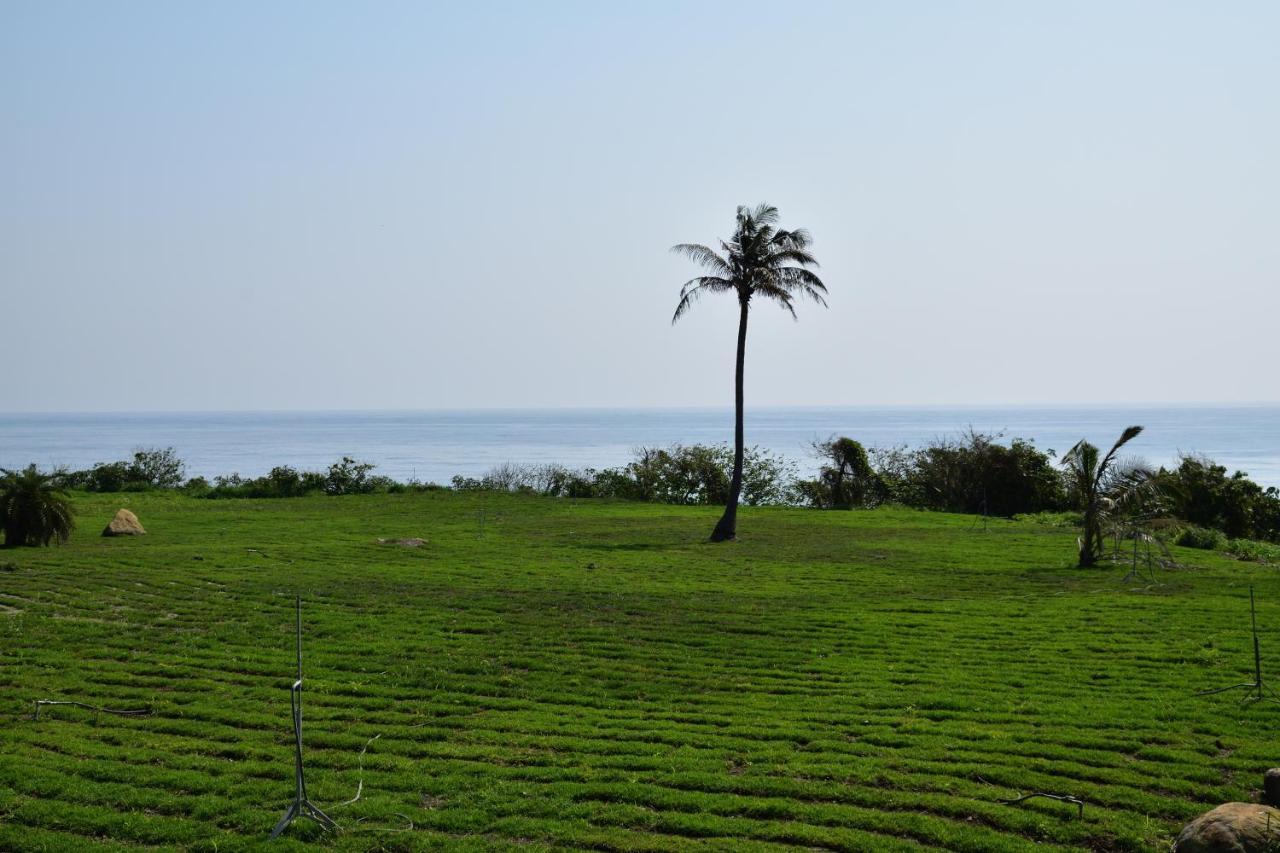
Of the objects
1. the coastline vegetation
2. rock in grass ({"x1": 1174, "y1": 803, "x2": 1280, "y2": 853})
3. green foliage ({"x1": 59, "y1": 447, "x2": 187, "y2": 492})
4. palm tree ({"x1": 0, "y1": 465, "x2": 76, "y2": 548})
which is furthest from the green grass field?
green foliage ({"x1": 59, "y1": 447, "x2": 187, "y2": 492})

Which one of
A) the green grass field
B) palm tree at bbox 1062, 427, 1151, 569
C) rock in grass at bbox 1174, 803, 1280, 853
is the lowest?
the green grass field

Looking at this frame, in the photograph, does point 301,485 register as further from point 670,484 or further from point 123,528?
point 123,528

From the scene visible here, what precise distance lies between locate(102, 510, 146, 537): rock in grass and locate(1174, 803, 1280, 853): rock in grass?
28373 mm

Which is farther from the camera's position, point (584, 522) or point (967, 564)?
point (584, 522)

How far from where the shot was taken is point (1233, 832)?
21.5ft

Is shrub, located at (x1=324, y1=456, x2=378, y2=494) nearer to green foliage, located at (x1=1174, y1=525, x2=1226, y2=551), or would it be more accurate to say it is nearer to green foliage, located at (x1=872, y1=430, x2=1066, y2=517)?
green foliage, located at (x1=872, y1=430, x2=1066, y2=517)

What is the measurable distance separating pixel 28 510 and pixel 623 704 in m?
20.3

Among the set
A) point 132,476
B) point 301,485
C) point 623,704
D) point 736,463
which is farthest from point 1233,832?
point 132,476

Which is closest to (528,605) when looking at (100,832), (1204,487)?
(100,832)

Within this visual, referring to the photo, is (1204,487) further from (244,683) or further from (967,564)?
(244,683)

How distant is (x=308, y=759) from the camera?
903 cm

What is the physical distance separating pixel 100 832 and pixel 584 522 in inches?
1151

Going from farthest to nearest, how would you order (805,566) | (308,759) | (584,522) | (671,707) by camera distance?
(584,522), (805,566), (671,707), (308,759)

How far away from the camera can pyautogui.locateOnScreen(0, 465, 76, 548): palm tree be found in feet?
83.4
